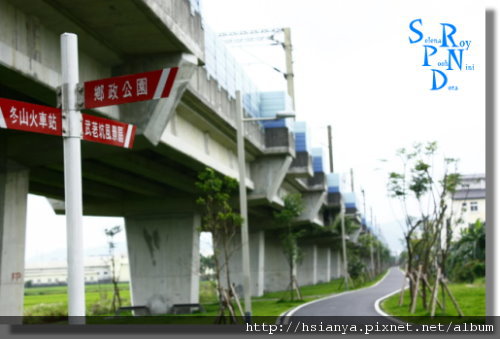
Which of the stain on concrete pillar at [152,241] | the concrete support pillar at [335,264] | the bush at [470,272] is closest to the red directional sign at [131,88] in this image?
the stain on concrete pillar at [152,241]

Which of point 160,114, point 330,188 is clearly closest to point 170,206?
point 160,114

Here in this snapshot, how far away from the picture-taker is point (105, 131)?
7.15 metres

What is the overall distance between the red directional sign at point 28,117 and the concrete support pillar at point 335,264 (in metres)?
90.7

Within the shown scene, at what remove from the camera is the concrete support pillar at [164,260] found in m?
28.1

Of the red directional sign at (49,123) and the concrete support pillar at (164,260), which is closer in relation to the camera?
the red directional sign at (49,123)

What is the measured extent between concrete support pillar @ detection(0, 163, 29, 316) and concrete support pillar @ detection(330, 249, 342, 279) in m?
82.5

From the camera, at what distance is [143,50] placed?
1508 centimetres

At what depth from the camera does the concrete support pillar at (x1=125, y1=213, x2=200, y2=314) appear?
92.1 feet

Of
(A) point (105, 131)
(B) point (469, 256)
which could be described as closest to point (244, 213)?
(A) point (105, 131)

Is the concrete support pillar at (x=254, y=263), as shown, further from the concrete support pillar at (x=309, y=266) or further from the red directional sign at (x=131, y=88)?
the red directional sign at (x=131, y=88)

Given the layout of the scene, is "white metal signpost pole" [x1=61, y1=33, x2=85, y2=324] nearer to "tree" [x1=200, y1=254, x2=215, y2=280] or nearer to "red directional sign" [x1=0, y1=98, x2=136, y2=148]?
"red directional sign" [x1=0, y1=98, x2=136, y2=148]

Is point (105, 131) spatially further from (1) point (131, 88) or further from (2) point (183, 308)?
(2) point (183, 308)

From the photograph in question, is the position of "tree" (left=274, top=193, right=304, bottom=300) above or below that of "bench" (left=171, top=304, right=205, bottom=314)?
above

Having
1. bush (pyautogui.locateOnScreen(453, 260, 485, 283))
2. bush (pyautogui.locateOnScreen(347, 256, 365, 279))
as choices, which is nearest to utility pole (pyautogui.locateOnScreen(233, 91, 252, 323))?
bush (pyautogui.locateOnScreen(453, 260, 485, 283))
